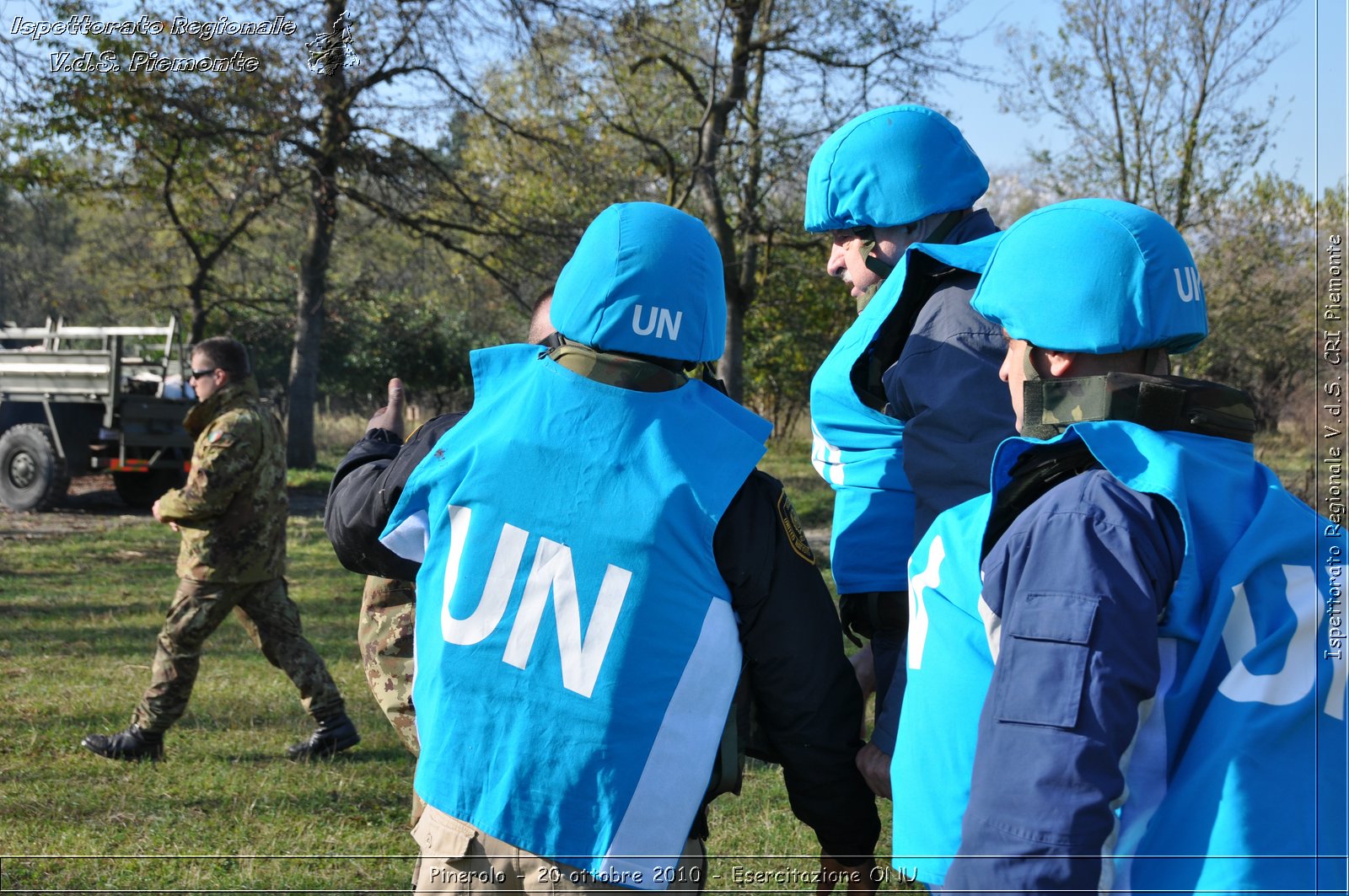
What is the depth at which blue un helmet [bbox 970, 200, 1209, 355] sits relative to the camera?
1.61m

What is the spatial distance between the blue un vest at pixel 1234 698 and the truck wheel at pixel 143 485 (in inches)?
595

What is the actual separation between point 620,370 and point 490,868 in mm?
921

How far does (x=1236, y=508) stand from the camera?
4.95 feet

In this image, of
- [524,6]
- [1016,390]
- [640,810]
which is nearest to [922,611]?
[1016,390]

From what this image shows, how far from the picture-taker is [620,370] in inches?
82.0

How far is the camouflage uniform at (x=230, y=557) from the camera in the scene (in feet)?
17.9

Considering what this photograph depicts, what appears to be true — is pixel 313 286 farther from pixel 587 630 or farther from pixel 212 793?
pixel 587 630

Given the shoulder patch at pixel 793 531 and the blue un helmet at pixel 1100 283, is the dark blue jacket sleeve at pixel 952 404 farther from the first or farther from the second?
the blue un helmet at pixel 1100 283

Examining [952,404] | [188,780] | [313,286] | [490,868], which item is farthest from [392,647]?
[313,286]

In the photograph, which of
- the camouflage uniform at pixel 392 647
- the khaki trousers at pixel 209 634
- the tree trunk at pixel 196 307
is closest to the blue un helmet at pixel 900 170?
the camouflage uniform at pixel 392 647

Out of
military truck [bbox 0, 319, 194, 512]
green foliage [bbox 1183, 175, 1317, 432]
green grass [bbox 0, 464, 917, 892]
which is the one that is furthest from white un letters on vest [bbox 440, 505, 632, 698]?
green foliage [bbox 1183, 175, 1317, 432]

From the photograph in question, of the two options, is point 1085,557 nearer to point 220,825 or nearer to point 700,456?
point 700,456

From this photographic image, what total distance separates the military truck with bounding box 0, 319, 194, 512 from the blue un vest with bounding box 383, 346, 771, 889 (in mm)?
13289

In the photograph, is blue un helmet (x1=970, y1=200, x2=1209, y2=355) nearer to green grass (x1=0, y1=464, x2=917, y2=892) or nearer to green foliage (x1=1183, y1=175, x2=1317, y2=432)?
green grass (x1=0, y1=464, x2=917, y2=892)
